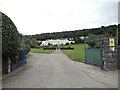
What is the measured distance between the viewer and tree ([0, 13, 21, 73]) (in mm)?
13367

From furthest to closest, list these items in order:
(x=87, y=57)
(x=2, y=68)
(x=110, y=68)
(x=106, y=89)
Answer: (x=87, y=57) < (x=110, y=68) < (x=2, y=68) < (x=106, y=89)

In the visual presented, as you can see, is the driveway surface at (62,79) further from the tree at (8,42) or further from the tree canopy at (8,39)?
the tree canopy at (8,39)

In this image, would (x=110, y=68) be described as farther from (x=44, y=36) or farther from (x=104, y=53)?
(x=44, y=36)

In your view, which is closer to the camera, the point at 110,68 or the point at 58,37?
the point at 110,68

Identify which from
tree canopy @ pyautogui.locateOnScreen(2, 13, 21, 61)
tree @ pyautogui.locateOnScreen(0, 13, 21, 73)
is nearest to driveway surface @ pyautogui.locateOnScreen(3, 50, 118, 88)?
tree @ pyautogui.locateOnScreen(0, 13, 21, 73)

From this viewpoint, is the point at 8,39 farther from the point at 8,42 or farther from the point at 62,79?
the point at 62,79

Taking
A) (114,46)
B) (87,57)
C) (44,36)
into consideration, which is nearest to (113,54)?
(114,46)

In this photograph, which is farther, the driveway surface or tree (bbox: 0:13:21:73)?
tree (bbox: 0:13:21:73)

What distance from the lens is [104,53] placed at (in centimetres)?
1728

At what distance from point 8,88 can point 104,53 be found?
9.41m

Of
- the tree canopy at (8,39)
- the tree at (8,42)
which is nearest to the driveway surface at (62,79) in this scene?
the tree at (8,42)

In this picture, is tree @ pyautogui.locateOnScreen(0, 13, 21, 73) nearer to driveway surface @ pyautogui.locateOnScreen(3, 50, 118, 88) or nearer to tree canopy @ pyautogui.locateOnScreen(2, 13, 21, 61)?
tree canopy @ pyautogui.locateOnScreen(2, 13, 21, 61)

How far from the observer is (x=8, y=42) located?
→ 13.7 metres

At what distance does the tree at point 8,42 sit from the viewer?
43.9 ft
